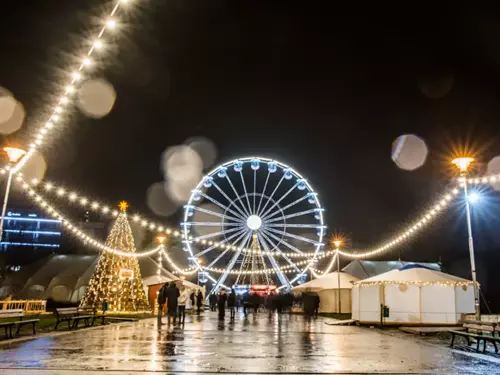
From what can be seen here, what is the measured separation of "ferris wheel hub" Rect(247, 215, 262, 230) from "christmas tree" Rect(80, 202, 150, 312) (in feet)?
37.8

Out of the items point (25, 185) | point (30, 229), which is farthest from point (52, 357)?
point (30, 229)

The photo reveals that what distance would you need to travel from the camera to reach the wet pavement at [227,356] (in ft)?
28.7

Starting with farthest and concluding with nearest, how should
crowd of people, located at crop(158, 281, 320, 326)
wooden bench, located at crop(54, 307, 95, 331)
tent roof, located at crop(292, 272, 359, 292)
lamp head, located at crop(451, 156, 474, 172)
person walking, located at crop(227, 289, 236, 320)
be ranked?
1. tent roof, located at crop(292, 272, 359, 292)
2. person walking, located at crop(227, 289, 236, 320)
3. crowd of people, located at crop(158, 281, 320, 326)
4. wooden bench, located at crop(54, 307, 95, 331)
5. lamp head, located at crop(451, 156, 474, 172)

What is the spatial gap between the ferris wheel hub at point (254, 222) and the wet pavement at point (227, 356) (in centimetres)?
2352

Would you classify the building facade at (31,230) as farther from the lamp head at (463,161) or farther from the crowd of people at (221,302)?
the lamp head at (463,161)

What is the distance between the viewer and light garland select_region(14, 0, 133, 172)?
10795 millimetres

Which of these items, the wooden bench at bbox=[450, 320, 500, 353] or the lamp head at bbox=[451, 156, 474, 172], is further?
the lamp head at bbox=[451, 156, 474, 172]

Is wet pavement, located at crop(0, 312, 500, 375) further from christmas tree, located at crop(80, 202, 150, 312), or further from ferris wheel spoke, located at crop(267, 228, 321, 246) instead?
ferris wheel spoke, located at crop(267, 228, 321, 246)

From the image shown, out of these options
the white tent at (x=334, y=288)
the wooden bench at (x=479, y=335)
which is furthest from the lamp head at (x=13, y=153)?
the white tent at (x=334, y=288)

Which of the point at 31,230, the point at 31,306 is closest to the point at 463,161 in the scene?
the point at 31,306

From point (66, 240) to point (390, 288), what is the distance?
64372 millimetres

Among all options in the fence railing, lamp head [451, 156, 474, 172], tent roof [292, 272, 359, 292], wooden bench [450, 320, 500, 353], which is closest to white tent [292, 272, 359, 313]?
tent roof [292, 272, 359, 292]

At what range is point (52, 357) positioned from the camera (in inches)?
387

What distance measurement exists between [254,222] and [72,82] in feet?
85.4
